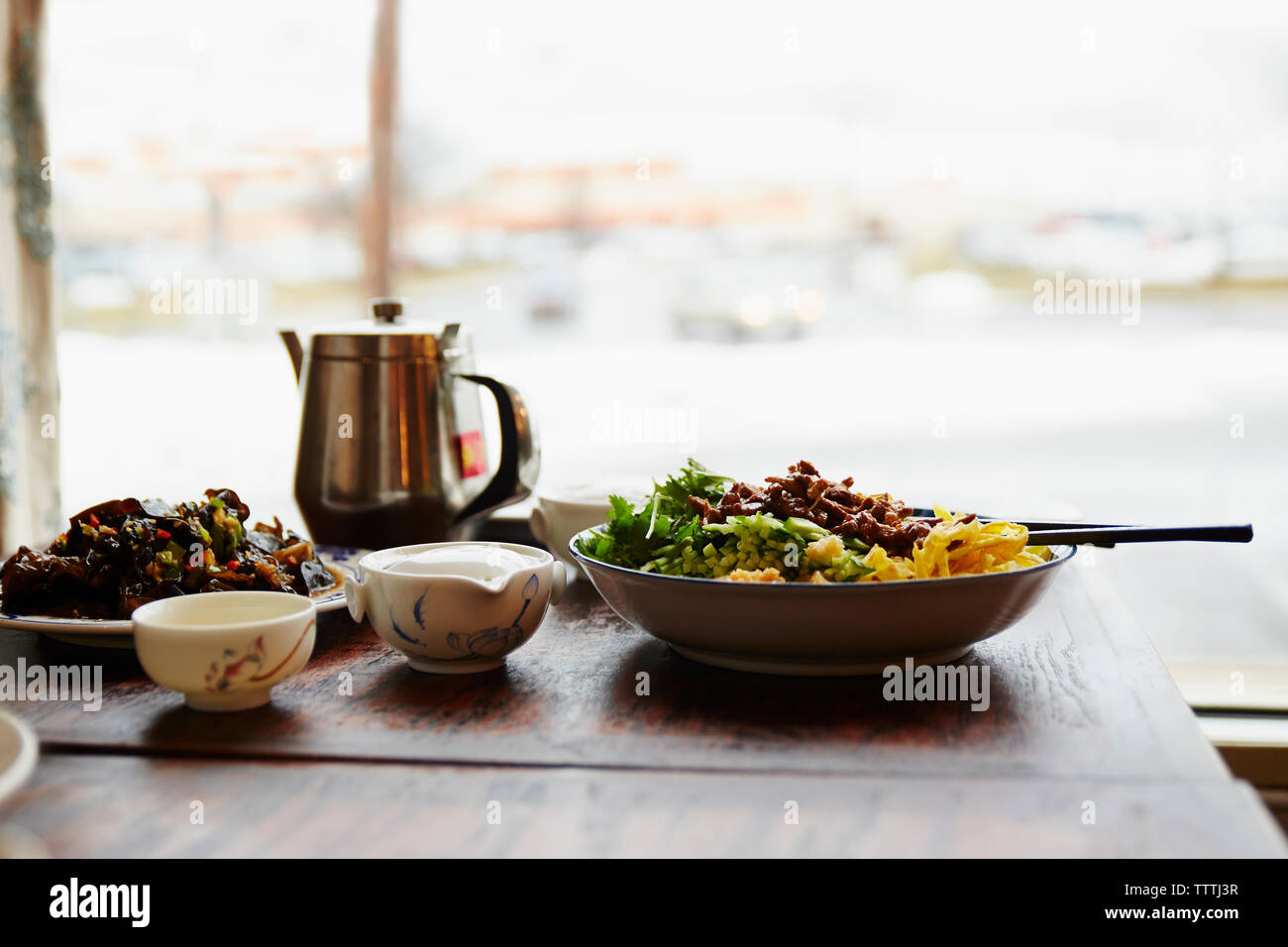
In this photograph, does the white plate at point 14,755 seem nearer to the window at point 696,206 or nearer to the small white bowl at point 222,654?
the small white bowl at point 222,654

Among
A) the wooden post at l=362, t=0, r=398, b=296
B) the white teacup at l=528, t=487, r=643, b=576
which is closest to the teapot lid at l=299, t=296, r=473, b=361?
the white teacup at l=528, t=487, r=643, b=576

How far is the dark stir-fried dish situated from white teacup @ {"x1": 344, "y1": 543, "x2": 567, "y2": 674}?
0.18m

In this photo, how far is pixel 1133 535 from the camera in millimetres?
1165

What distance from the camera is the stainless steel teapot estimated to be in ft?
5.41

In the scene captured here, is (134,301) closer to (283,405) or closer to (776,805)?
(283,405)

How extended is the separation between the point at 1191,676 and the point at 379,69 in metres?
2.52

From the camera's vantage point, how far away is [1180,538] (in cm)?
114

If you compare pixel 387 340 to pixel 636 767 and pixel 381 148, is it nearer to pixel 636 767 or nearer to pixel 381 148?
pixel 636 767

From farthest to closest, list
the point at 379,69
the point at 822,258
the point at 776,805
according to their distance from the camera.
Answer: the point at 822,258 < the point at 379,69 < the point at 776,805

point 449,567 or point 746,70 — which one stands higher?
point 746,70

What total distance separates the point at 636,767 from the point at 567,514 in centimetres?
66

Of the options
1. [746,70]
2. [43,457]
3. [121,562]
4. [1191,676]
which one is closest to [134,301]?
[43,457]
